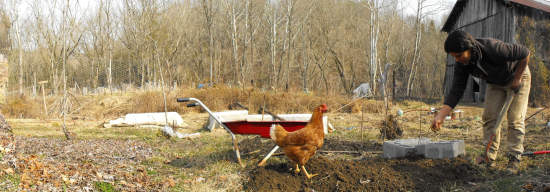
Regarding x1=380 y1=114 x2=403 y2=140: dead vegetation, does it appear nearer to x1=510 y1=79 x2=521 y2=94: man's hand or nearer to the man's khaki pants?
the man's khaki pants

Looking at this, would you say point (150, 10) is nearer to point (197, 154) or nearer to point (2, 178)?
point (197, 154)

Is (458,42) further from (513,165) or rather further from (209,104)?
(209,104)

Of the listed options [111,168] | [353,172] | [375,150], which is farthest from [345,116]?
[111,168]

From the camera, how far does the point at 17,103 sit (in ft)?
38.0

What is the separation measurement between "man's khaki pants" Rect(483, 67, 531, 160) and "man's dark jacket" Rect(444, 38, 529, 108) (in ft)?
0.69

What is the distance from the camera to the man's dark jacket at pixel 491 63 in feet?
9.82

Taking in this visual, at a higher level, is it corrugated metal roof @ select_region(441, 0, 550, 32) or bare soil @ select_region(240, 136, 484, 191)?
corrugated metal roof @ select_region(441, 0, 550, 32)

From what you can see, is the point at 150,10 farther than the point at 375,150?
Yes

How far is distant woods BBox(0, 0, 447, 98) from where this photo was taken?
15484mm

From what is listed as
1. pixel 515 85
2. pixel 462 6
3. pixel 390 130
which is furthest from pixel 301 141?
pixel 462 6

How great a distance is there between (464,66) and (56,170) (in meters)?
3.86

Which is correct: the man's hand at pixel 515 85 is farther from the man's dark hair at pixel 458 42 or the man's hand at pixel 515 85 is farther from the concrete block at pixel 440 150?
the concrete block at pixel 440 150

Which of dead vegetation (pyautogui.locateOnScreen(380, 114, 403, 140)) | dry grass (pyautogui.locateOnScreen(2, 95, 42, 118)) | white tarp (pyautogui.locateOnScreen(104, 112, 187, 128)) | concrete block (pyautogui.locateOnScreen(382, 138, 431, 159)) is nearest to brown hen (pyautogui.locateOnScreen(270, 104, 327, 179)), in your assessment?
concrete block (pyautogui.locateOnScreen(382, 138, 431, 159))

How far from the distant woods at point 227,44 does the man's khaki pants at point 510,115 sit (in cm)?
1102
